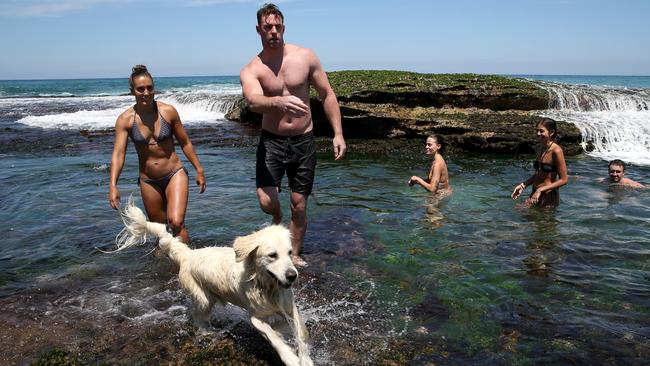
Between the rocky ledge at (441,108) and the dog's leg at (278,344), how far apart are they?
42.4ft

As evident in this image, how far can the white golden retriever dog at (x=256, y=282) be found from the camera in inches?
145

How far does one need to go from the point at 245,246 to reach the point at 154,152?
2.92m

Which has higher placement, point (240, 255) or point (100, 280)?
point (240, 255)

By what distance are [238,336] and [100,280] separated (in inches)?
97.1

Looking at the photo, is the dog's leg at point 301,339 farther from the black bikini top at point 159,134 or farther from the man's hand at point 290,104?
the black bikini top at point 159,134

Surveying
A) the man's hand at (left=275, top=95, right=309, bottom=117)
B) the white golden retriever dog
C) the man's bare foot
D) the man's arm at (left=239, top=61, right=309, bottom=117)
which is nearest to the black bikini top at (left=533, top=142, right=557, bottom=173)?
the man's bare foot

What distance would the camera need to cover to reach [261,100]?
4738 millimetres

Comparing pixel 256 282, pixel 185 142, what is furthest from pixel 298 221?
pixel 256 282

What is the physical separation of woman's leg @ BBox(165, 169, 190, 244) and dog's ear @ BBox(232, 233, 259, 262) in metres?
2.49

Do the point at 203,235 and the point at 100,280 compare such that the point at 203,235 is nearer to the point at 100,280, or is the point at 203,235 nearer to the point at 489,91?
the point at 100,280

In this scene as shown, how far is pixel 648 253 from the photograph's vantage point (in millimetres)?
6742

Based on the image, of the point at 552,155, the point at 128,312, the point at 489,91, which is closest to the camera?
the point at 128,312

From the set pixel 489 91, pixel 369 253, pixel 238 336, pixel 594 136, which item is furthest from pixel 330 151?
pixel 238 336

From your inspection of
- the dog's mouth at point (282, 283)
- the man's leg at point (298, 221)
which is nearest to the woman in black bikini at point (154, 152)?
the man's leg at point (298, 221)
